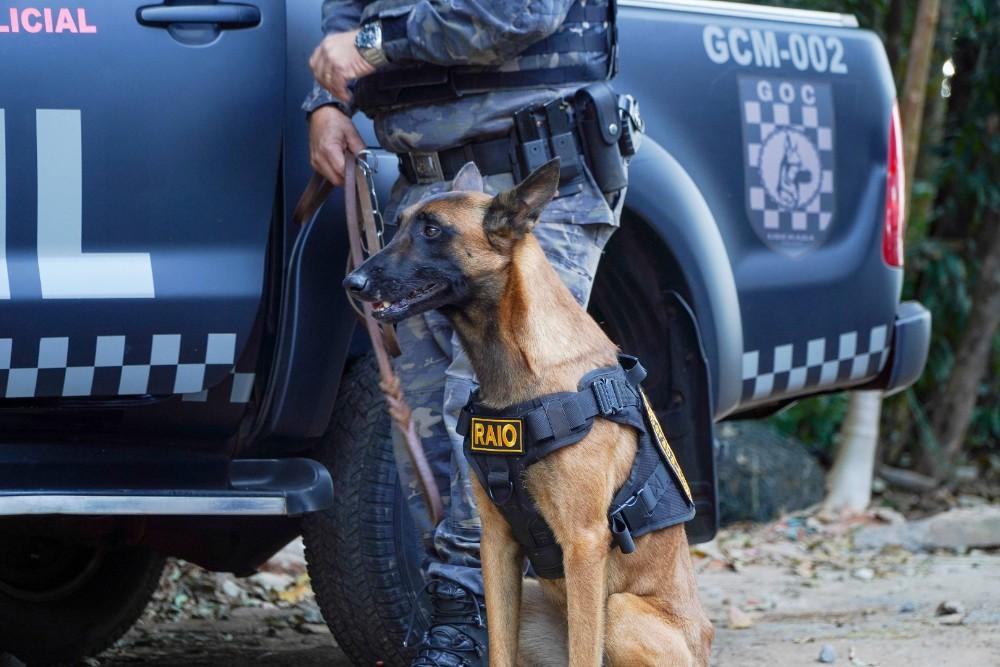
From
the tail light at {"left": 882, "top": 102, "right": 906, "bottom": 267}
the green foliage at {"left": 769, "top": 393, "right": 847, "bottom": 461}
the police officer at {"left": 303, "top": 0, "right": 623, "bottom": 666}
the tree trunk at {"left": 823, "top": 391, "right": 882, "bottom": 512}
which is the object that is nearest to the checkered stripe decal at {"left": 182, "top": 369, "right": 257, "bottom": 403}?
the police officer at {"left": 303, "top": 0, "right": 623, "bottom": 666}

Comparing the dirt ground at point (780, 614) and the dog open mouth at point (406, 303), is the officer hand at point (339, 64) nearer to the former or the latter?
the dog open mouth at point (406, 303)

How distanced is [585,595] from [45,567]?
5.52 feet

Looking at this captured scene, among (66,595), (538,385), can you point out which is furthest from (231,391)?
(66,595)

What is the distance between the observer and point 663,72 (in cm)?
318

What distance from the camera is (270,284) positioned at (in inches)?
112

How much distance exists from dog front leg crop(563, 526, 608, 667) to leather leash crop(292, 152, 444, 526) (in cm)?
44

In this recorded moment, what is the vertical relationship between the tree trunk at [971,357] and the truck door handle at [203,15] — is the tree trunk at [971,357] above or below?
below

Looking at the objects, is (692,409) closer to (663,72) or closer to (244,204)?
(663,72)

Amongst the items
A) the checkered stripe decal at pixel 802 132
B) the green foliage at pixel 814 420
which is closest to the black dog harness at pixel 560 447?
the checkered stripe decal at pixel 802 132

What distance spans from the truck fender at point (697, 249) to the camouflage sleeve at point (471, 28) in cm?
63

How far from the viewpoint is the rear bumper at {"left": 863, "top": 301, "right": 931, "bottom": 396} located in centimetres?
364

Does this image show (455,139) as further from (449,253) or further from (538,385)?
(538,385)

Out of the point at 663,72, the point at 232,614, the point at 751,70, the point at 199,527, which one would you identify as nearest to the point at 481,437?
the point at 199,527

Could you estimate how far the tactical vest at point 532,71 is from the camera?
8.59 feet
